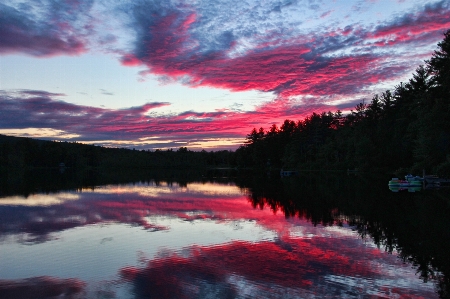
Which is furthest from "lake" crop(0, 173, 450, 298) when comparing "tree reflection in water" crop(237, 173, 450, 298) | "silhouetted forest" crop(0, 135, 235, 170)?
"silhouetted forest" crop(0, 135, 235, 170)

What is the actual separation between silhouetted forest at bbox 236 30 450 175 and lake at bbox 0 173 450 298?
45.2 feet

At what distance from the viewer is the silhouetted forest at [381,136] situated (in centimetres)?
3541

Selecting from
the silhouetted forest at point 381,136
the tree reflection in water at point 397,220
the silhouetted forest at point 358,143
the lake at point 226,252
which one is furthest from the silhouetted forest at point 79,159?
the lake at point 226,252

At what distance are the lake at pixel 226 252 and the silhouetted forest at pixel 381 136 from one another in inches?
543

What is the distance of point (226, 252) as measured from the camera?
13.6 metres

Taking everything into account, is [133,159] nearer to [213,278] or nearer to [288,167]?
[288,167]

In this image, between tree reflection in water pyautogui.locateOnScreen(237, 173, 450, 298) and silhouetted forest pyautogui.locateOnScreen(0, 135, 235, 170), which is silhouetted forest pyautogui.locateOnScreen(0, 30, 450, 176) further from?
tree reflection in water pyautogui.locateOnScreen(237, 173, 450, 298)

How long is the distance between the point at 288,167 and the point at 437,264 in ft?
315

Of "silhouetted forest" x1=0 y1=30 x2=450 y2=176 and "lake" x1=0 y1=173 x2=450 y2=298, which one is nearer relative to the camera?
"lake" x1=0 y1=173 x2=450 y2=298

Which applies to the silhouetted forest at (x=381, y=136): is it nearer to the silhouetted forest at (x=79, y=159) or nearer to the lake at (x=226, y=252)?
the lake at (x=226, y=252)

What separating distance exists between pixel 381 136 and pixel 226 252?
66.7m

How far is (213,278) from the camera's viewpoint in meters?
10.4

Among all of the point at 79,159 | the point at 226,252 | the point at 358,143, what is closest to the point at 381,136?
the point at 358,143

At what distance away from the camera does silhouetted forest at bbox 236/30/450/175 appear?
35.4m
